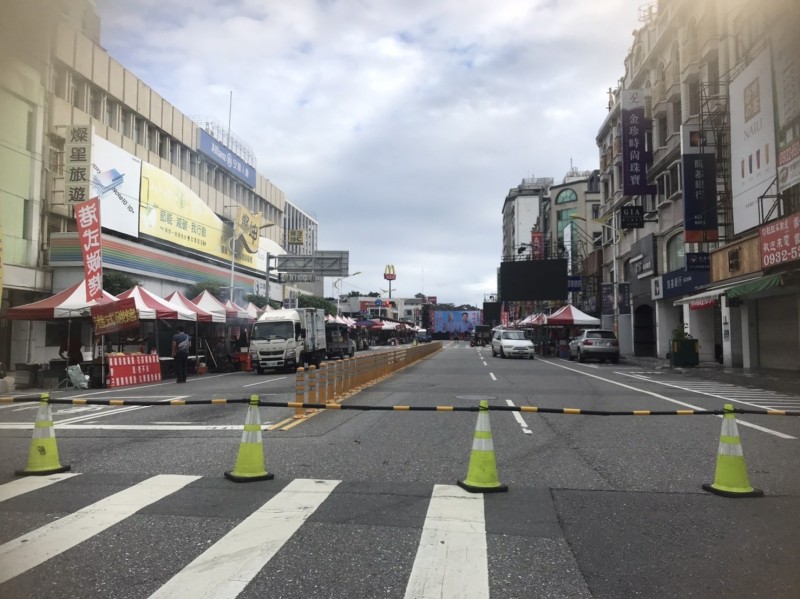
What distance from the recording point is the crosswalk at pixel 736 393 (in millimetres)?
13039

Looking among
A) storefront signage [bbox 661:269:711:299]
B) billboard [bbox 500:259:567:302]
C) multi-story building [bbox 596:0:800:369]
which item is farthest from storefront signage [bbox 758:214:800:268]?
billboard [bbox 500:259:567:302]

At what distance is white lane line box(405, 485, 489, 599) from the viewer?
366cm

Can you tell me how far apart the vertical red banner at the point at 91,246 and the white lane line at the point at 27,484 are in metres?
13.8

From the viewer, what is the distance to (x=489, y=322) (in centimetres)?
10550

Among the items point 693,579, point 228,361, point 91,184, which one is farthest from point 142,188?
point 693,579

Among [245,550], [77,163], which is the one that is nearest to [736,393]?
[245,550]

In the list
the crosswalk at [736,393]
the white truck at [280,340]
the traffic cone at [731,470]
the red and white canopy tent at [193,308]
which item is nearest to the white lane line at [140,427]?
the traffic cone at [731,470]

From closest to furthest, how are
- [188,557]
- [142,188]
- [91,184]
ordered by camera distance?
[188,557]
[91,184]
[142,188]

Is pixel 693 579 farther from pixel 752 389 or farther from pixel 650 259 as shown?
pixel 650 259

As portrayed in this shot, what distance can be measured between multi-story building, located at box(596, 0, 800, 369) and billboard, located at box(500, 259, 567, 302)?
16.9 feet

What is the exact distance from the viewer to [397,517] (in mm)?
5098

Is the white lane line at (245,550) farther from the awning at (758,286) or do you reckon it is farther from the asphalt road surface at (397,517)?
the awning at (758,286)

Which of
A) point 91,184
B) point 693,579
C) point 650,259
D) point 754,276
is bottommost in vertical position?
point 693,579

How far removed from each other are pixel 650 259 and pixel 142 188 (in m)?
30.1
